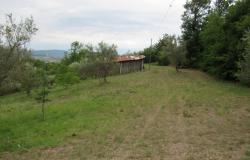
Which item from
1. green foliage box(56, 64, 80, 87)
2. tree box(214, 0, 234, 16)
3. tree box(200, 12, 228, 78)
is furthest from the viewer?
tree box(214, 0, 234, 16)

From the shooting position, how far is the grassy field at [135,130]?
1305 cm

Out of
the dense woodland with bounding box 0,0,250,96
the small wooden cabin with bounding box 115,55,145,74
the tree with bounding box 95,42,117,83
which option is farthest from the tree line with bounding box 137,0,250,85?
the tree with bounding box 95,42,117,83

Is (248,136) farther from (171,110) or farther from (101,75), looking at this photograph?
(101,75)

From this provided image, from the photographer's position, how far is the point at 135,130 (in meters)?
17.2

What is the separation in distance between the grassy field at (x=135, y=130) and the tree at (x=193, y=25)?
3924 cm

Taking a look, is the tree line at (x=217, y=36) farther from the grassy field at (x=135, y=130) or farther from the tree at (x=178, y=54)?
the grassy field at (x=135, y=130)

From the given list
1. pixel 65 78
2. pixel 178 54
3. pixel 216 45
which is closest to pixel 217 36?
pixel 216 45

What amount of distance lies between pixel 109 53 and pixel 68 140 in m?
28.3

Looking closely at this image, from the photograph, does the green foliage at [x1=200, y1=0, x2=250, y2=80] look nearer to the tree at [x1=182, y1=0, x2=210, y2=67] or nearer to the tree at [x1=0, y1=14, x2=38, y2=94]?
the tree at [x1=182, y1=0, x2=210, y2=67]

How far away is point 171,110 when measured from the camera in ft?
78.3

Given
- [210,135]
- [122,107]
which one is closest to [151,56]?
[122,107]

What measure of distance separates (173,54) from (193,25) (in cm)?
1464

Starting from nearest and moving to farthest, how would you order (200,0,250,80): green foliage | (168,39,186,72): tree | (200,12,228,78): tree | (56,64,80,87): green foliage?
(200,0,250,80): green foliage < (56,64,80,87): green foliage < (200,12,228,78): tree < (168,39,186,72): tree

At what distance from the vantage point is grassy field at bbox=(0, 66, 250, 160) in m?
13.0
